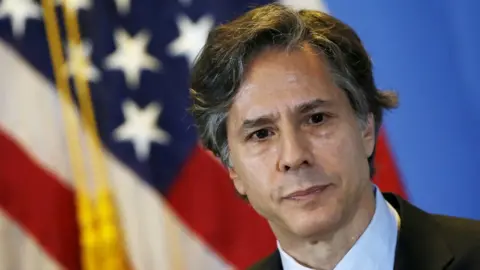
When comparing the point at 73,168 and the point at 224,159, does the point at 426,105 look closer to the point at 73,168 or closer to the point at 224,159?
the point at 224,159

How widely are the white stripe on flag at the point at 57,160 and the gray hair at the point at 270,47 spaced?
70 cm

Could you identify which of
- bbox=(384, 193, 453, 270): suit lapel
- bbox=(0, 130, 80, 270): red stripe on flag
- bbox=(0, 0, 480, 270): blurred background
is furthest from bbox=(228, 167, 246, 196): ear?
bbox=(0, 130, 80, 270): red stripe on flag

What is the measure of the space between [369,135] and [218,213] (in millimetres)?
792

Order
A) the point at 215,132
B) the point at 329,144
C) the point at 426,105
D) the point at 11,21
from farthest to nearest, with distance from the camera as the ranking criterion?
1. the point at 11,21
2. the point at 426,105
3. the point at 215,132
4. the point at 329,144

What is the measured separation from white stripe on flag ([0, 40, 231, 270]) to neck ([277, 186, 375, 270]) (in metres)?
0.79

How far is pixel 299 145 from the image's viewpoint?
108cm

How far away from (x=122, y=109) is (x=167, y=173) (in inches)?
8.3

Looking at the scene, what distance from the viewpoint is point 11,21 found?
191 centimetres

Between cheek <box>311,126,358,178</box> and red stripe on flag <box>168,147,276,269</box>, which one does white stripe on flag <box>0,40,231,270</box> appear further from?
cheek <box>311,126,358,178</box>

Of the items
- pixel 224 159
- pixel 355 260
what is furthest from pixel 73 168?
pixel 355 260

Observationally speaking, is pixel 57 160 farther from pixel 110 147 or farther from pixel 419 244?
pixel 419 244

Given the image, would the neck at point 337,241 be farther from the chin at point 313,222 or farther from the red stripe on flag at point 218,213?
the red stripe on flag at point 218,213

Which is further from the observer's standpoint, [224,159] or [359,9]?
[359,9]

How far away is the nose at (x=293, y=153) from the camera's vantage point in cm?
107
